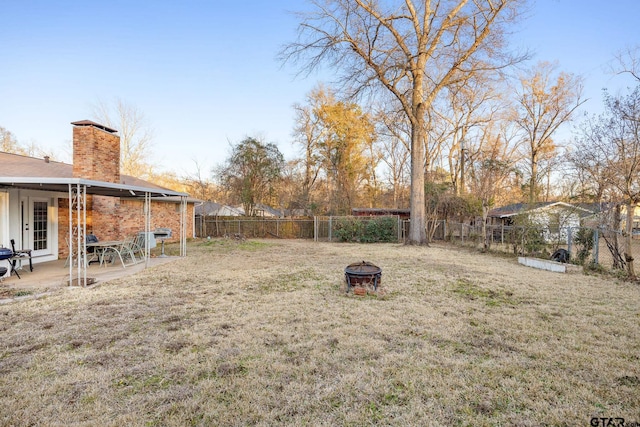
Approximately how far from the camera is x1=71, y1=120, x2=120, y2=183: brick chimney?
927 cm

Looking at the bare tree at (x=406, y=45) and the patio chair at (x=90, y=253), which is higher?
the bare tree at (x=406, y=45)

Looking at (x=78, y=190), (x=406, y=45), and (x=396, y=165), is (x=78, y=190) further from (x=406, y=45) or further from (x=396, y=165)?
(x=396, y=165)

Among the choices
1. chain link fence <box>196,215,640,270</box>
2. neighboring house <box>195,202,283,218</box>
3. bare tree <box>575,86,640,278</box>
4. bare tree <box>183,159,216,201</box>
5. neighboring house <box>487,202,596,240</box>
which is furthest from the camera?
bare tree <box>183,159,216,201</box>

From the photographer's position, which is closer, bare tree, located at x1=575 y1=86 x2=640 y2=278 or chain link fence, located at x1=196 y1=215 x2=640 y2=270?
bare tree, located at x1=575 y1=86 x2=640 y2=278

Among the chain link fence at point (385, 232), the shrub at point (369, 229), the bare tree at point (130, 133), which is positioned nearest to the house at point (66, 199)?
the chain link fence at point (385, 232)

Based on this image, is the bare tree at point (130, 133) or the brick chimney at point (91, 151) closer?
the brick chimney at point (91, 151)

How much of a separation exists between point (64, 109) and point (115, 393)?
68.5 ft

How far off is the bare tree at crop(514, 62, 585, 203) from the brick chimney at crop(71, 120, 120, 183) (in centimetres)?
2483

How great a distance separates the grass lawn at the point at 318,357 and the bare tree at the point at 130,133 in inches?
858

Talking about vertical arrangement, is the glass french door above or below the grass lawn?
above

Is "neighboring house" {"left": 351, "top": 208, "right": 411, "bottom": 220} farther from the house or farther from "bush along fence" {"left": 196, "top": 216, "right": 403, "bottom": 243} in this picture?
the house

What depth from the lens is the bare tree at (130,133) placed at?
23469 millimetres

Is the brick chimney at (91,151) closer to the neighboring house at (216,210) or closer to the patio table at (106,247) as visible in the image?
the patio table at (106,247)

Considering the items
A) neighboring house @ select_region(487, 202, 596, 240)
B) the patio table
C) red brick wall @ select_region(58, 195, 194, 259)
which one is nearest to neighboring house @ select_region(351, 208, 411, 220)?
neighboring house @ select_region(487, 202, 596, 240)
